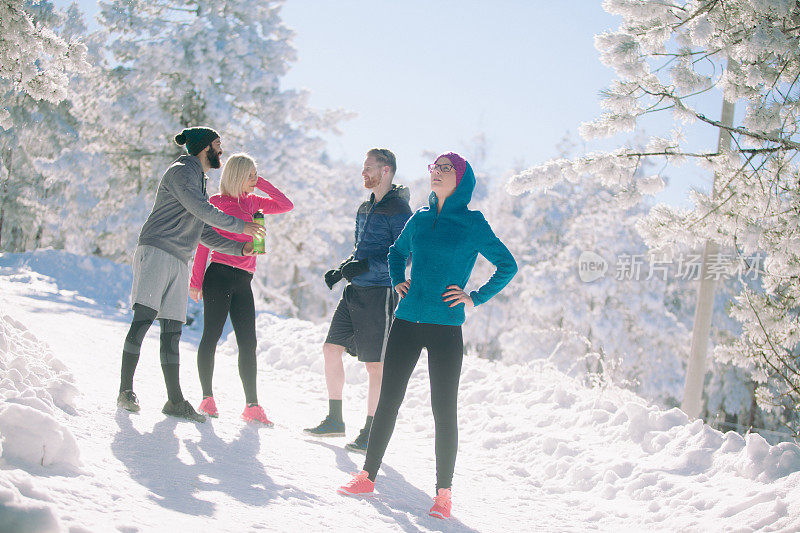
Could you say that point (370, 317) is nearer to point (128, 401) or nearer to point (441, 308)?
point (441, 308)

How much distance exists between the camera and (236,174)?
4.87 meters

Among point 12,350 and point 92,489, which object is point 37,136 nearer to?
point 12,350

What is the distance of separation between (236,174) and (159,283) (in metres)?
1.12

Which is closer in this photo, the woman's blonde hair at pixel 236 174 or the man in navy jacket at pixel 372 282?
the man in navy jacket at pixel 372 282

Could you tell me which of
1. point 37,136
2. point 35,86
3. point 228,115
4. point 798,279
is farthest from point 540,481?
point 37,136

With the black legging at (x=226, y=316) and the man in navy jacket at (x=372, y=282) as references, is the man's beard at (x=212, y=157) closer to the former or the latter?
the black legging at (x=226, y=316)

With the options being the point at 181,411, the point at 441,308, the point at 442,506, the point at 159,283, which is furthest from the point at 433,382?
the point at 159,283

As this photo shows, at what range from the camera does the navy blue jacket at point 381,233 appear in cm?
475

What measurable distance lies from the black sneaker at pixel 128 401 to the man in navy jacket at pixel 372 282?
4.36 feet

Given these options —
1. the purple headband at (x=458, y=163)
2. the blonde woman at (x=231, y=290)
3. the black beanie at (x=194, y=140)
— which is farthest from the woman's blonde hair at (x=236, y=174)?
the purple headband at (x=458, y=163)

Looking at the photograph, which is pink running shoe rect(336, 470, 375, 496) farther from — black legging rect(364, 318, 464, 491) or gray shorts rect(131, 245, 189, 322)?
gray shorts rect(131, 245, 189, 322)

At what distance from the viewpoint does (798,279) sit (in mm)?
7176

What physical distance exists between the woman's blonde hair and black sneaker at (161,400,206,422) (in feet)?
5.49

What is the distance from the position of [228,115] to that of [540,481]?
13272 mm
